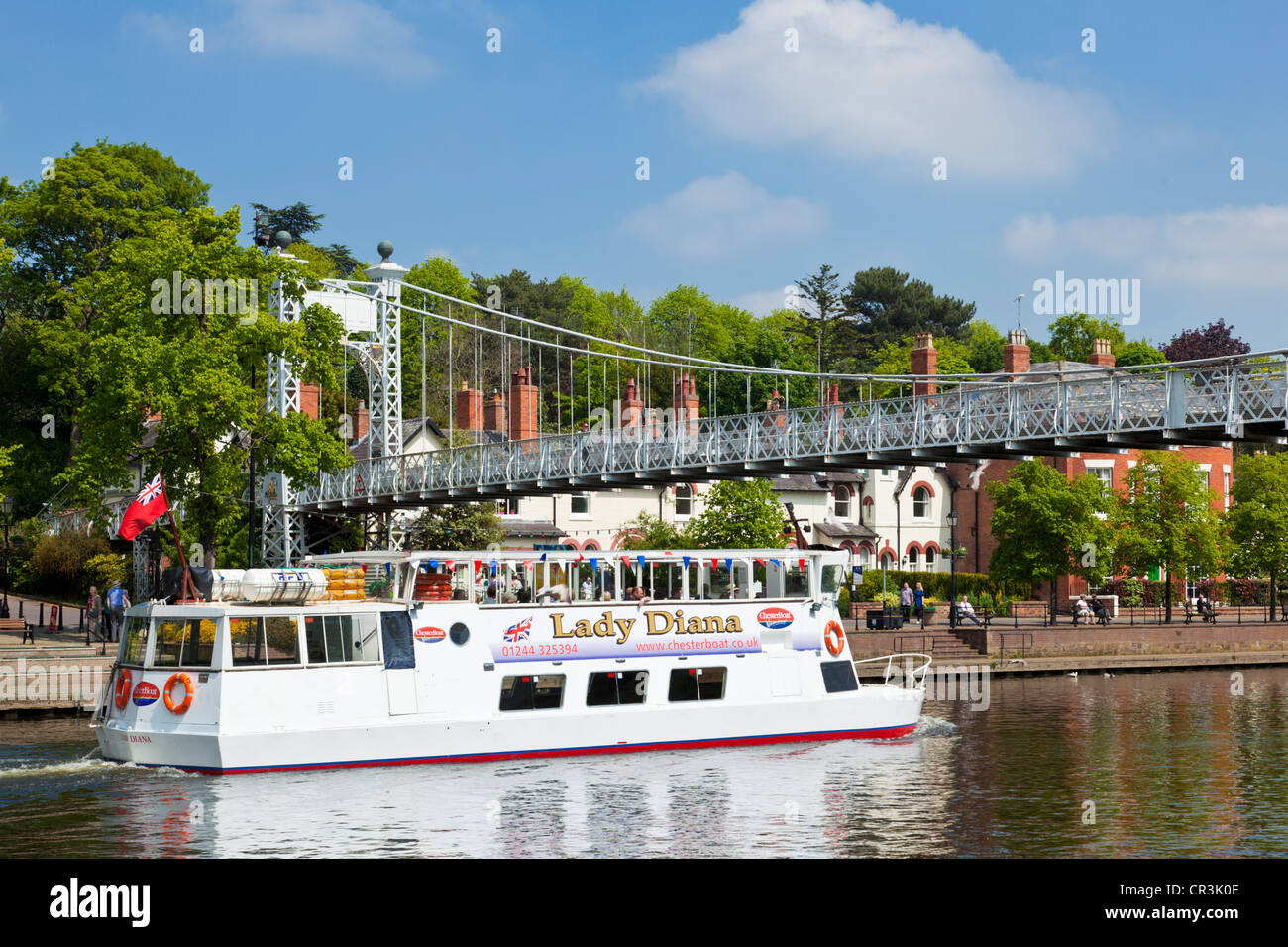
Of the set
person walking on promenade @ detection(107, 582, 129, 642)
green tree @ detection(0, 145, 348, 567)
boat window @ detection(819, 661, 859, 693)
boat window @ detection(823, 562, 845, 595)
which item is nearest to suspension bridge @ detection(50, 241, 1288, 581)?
green tree @ detection(0, 145, 348, 567)

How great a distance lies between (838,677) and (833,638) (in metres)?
0.93

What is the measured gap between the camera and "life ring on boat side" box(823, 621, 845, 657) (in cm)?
3197

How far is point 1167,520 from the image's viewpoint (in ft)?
203

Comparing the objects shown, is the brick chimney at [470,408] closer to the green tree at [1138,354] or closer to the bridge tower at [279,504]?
the bridge tower at [279,504]

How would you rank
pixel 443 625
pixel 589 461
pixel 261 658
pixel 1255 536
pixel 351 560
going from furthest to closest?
1. pixel 1255 536
2. pixel 589 461
3. pixel 351 560
4. pixel 443 625
5. pixel 261 658

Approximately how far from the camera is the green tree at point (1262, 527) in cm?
6488

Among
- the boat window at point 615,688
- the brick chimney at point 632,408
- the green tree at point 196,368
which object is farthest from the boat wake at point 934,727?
the brick chimney at point 632,408

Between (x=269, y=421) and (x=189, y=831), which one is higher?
(x=269, y=421)

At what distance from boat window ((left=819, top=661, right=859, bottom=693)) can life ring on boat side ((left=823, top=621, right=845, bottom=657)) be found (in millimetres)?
281
